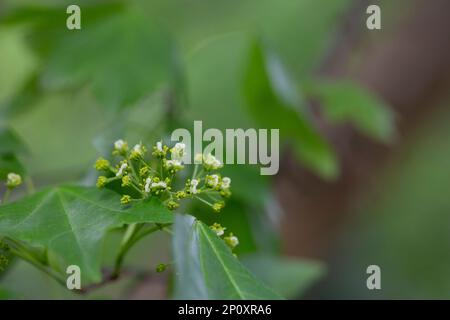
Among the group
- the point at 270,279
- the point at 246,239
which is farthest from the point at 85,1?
the point at 270,279

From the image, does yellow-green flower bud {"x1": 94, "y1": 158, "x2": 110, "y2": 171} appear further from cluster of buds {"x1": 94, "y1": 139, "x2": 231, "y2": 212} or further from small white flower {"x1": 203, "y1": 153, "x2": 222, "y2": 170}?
small white flower {"x1": 203, "y1": 153, "x2": 222, "y2": 170}

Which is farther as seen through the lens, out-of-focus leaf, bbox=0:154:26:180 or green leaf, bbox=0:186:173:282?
out-of-focus leaf, bbox=0:154:26:180

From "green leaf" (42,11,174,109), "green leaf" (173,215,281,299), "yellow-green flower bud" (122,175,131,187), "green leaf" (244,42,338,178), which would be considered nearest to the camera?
"green leaf" (173,215,281,299)

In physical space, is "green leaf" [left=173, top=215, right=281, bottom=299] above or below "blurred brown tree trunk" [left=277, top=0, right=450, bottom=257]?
below

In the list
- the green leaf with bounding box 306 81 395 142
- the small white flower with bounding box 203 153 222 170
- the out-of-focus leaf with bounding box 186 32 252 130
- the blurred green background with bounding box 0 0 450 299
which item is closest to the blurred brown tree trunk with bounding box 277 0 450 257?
the blurred green background with bounding box 0 0 450 299

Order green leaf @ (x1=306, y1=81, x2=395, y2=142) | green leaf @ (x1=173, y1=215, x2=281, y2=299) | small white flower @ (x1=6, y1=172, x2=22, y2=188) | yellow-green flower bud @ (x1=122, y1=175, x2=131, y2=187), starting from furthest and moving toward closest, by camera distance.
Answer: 1. green leaf @ (x1=306, y1=81, x2=395, y2=142)
2. small white flower @ (x1=6, y1=172, x2=22, y2=188)
3. yellow-green flower bud @ (x1=122, y1=175, x2=131, y2=187)
4. green leaf @ (x1=173, y1=215, x2=281, y2=299)

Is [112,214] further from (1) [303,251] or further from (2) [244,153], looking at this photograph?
(1) [303,251]
